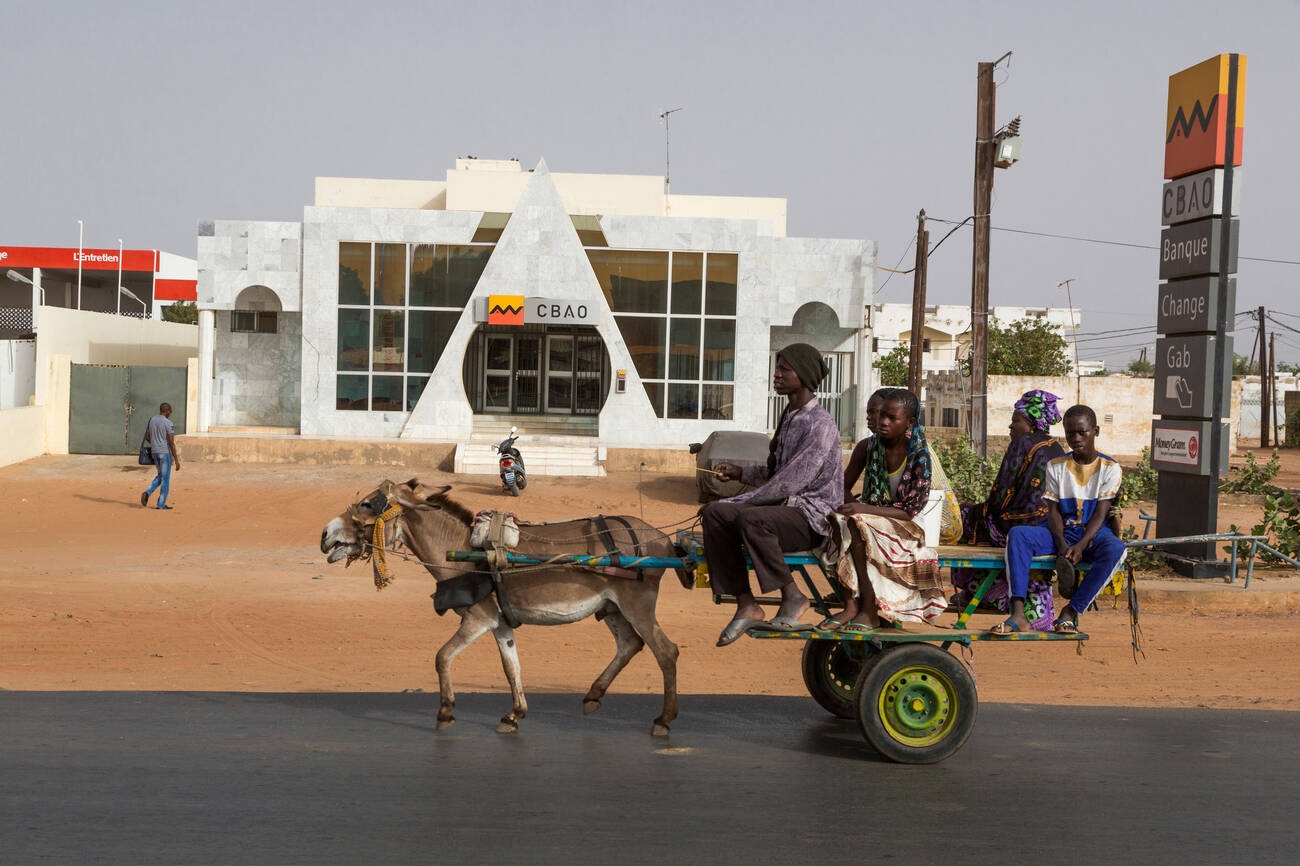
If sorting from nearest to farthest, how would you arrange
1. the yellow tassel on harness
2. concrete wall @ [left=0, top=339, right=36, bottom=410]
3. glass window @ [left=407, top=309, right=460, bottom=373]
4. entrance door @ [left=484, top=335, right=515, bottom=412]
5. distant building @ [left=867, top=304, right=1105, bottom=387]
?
the yellow tassel on harness, concrete wall @ [left=0, top=339, right=36, bottom=410], glass window @ [left=407, top=309, right=460, bottom=373], entrance door @ [left=484, top=335, right=515, bottom=412], distant building @ [left=867, top=304, right=1105, bottom=387]

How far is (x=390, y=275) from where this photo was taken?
3161 cm

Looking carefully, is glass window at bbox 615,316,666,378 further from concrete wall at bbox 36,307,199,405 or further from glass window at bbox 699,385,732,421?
concrete wall at bbox 36,307,199,405

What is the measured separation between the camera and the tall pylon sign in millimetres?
15492

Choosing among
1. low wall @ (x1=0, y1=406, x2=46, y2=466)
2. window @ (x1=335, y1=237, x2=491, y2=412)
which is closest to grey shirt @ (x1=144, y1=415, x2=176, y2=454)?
low wall @ (x1=0, y1=406, x2=46, y2=466)

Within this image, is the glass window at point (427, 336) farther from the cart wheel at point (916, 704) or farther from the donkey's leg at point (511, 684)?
the cart wheel at point (916, 704)

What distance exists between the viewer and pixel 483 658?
1152 centimetres

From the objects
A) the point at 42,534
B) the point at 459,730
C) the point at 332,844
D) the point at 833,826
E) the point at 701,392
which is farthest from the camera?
the point at 701,392

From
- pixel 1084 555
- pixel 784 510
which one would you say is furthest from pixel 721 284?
pixel 784 510

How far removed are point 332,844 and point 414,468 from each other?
23.5 meters

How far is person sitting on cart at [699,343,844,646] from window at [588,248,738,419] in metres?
24.5

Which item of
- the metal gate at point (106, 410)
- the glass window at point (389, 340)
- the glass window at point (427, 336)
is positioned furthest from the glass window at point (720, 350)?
the metal gate at point (106, 410)

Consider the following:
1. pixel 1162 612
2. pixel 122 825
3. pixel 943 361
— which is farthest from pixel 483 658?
pixel 943 361

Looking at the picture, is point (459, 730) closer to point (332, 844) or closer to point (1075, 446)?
point (332, 844)

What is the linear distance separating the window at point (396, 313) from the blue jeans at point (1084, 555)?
25.4 metres
